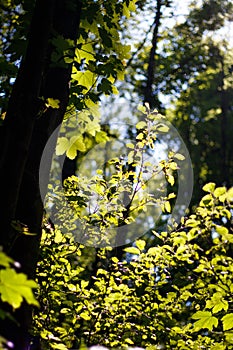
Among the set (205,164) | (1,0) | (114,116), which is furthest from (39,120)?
(205,164)

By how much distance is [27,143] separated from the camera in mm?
1894

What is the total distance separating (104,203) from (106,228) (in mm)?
390

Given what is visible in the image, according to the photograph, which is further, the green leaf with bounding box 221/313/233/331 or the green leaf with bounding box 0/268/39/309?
the green leaf with bounding box 221/313/233/331

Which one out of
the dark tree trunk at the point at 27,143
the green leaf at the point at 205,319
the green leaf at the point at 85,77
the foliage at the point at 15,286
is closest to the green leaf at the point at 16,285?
the foliage at the point at 15,286

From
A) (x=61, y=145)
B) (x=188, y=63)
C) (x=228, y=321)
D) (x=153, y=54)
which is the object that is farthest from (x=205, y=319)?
(x=188, y=63)

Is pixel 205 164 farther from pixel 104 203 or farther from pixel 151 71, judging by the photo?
pixel 104 203

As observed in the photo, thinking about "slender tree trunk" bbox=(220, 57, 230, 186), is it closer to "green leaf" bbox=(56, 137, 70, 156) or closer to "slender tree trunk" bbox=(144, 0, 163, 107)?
"slender tree trunk" bbox=(144, 0, 163, 107)

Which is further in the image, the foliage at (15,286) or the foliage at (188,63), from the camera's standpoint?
the foliage at (188,63)

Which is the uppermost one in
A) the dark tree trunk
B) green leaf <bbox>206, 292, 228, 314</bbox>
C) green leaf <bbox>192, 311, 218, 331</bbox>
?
the dark tree trunk

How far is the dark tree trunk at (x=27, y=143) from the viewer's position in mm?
1804

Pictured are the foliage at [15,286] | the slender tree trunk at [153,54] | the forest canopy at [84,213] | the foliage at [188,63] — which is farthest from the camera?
the foliage at [188,63]

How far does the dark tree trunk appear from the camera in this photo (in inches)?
71.0

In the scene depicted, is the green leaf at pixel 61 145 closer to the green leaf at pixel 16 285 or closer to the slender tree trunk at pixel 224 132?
the green leaf at pixel 16 285

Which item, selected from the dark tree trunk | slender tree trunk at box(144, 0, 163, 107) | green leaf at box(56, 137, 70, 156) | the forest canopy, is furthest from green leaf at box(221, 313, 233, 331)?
slender tree trunk at box(144, 0, 163, 107)
